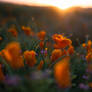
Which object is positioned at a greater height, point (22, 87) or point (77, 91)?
point (22, 87)

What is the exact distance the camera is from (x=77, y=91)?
1154 millimetres

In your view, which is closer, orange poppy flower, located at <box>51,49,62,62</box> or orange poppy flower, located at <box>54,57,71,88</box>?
orange poppy flower, located at <box>54,57,71,88</box>

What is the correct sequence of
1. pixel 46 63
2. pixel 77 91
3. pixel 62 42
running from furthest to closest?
pixel 62 42 → pixel 46 63 → pixel 77 91

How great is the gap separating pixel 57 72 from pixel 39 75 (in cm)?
8

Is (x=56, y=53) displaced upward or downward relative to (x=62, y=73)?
downward

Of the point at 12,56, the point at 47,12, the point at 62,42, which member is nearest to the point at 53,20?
the point at 47,12

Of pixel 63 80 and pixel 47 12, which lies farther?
pixel 47 12

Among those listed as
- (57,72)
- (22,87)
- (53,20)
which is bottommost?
(53,20)

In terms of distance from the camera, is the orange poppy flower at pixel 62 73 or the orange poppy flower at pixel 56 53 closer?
the orange poppy flower at pixel 62 73

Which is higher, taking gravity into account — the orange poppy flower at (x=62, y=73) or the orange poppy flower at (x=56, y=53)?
the orange poppy flower at (x=62, y=73)

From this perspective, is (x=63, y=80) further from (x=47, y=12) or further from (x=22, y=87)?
(x=47, y=12)

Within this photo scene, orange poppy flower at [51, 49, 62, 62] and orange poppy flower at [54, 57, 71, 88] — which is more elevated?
orange poppy flower at [54, 57, 71, 88]

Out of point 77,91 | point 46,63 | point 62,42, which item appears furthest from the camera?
point 62,42

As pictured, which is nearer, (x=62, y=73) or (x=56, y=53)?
(x=62, y=73)
